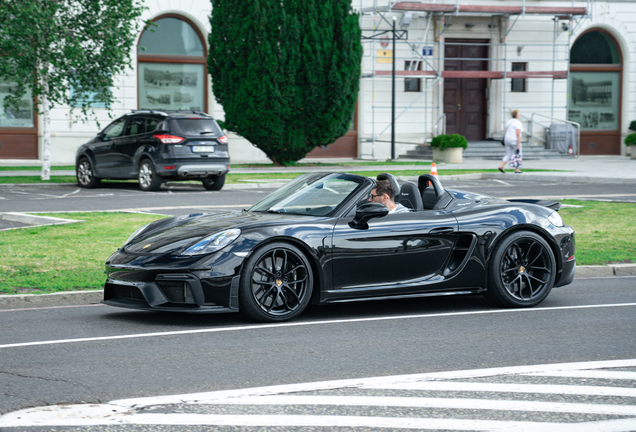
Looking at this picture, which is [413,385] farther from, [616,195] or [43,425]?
[616,195]

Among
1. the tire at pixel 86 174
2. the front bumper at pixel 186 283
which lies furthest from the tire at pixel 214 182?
the front bumper at pixel 186 283

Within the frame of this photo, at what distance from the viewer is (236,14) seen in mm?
28641

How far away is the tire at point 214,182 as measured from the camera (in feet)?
70.1

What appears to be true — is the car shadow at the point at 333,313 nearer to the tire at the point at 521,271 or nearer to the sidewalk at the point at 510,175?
the tire at the point at 521,271

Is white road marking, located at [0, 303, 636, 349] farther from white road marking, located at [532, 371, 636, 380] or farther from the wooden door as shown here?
the wooden door

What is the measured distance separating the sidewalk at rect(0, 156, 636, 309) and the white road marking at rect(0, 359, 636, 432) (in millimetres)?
3680

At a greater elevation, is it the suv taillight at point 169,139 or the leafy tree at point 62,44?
the leafy tree at point 62,44

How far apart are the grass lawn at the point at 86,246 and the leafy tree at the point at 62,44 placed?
7910 millimetres

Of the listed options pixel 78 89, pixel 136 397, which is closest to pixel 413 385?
pixel 136 397

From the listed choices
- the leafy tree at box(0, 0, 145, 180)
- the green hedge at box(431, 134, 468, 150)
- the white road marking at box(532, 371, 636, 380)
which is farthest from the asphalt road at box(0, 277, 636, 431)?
the green hedge at box(431, 134, 468, 150)

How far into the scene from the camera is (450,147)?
3231cm

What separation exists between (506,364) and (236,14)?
2400cm

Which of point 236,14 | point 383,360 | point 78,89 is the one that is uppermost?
point 236,14

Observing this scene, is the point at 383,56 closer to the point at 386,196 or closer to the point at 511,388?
the point at 386,196
